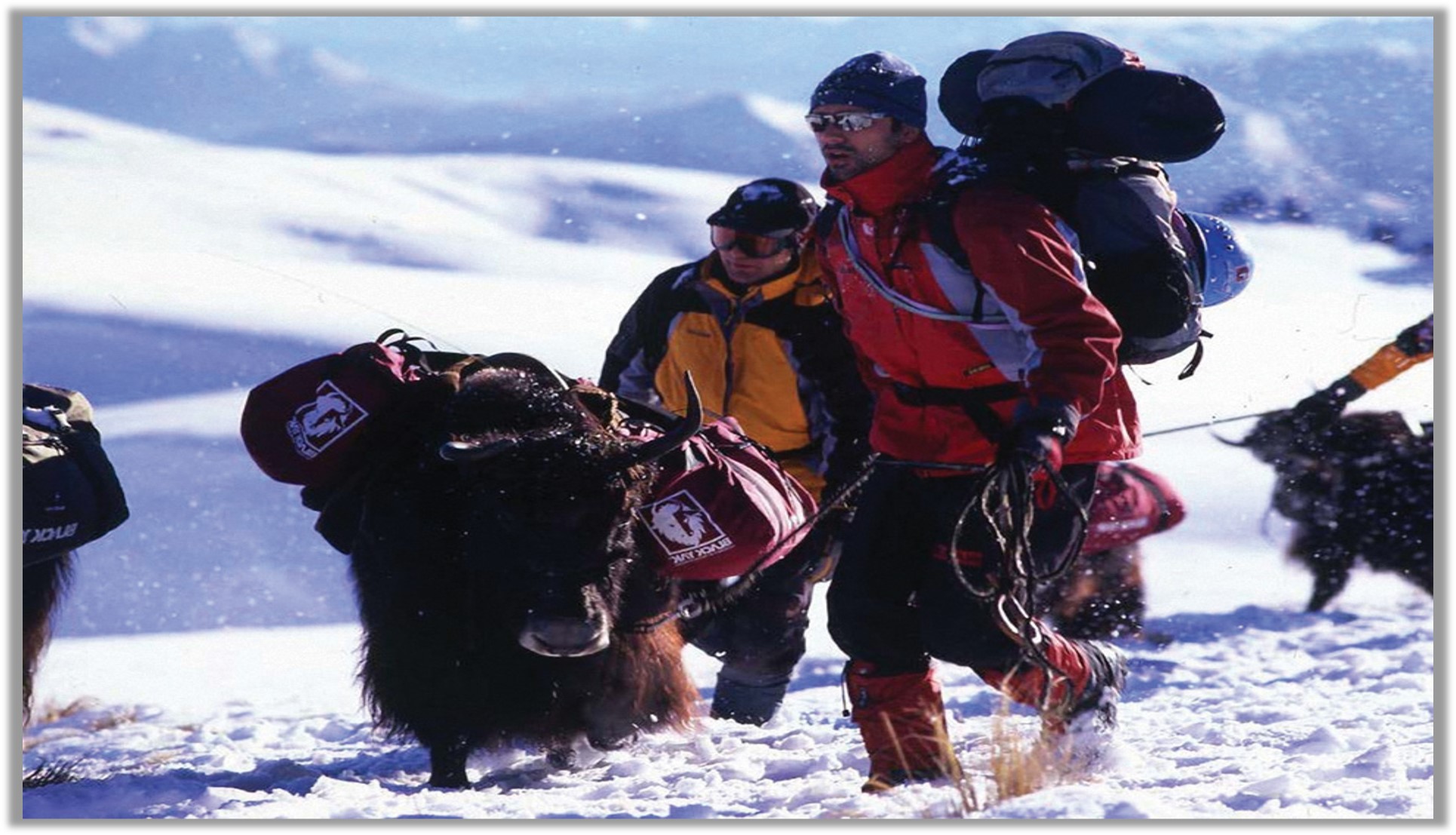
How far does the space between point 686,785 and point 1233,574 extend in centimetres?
444

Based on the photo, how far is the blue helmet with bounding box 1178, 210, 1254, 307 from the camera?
323 centimetres

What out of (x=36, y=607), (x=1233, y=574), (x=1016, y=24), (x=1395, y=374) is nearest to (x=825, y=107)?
(x=1016, y=24)

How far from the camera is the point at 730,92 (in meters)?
14.8

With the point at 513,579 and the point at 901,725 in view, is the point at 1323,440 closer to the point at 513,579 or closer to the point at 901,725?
the point at 901,725

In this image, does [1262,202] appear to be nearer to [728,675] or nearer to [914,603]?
[728,675]

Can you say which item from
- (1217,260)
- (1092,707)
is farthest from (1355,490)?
(1217,260)

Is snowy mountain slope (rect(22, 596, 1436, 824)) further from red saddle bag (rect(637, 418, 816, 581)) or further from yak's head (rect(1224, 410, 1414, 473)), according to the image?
yak's head (rect(1224, 410, 1414, 473))

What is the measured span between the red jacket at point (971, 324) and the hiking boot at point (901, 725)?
19.2 inches

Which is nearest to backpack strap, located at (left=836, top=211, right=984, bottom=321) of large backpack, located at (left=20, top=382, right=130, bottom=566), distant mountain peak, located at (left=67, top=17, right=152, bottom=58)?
large backpack, located at (left=20, top=382, right=130, bottom=566)

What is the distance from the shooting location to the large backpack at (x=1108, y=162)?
305 centimetres

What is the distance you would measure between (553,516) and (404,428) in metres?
0.55

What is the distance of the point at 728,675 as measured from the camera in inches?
182

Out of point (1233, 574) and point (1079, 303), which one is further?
point (1233, 574)

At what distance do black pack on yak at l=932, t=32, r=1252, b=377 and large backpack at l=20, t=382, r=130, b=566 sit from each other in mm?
2069
